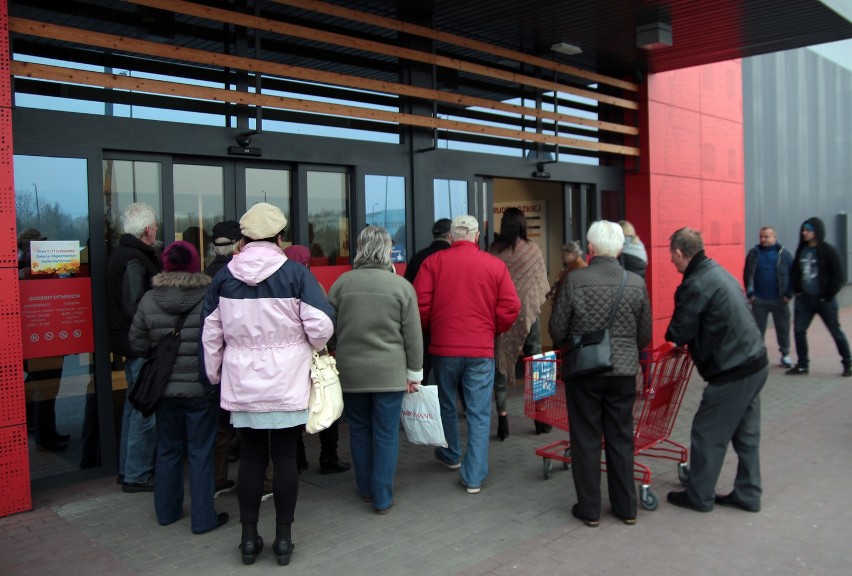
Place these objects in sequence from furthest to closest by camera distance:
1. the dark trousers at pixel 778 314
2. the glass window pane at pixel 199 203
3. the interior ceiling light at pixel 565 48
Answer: the dark trousers at pixel 778 314 → the interior ceiling light at pixel 565 48 → the glass window pane at pixel 199 203

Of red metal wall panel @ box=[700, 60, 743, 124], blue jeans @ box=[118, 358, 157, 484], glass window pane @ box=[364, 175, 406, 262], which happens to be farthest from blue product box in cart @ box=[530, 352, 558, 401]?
red metal wall panel @ box=[700, 60, 743, 124]

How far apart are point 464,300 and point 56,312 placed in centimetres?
298

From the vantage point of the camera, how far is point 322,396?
4.42 m

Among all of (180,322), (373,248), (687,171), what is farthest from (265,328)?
(687,171)

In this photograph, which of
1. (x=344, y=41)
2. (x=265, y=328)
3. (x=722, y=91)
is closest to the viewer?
(x=265, y=328)

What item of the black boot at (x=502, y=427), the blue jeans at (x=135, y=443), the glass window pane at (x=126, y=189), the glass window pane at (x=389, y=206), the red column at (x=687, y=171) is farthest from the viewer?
the red column at (x=687, y=171)

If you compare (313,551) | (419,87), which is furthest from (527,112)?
(313,551)

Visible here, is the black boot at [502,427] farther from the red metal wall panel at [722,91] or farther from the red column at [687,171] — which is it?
the red metal wall panel at [722,91]

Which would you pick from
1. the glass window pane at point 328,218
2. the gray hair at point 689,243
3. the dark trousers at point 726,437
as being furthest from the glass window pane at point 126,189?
the dark trousers at point 726,437

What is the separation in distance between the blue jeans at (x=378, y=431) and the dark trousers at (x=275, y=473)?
0.75 m

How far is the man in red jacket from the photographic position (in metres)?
5.50

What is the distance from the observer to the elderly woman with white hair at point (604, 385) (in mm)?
4766

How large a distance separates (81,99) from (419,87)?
11.0 ft

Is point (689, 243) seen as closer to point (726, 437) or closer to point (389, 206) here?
point (726, 437)
